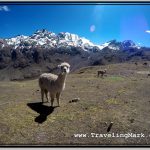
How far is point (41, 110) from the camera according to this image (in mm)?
12672

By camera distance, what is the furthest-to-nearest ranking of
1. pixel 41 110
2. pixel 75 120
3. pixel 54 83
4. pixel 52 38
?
pixel 52 38 → pixel 54 83 → pixel 41 110 → pixel 75 120

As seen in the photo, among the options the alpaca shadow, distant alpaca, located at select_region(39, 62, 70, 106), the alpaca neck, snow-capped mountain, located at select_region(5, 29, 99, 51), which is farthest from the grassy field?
snow-capped mountain, located at select_region(5, 29, 99, 51)

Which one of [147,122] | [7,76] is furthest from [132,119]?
[7,76]

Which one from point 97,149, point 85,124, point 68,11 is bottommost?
point 97,149

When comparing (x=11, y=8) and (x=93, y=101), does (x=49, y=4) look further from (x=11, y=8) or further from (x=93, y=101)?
(x=93, y=101)

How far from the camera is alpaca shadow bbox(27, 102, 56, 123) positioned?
11688 millimetres

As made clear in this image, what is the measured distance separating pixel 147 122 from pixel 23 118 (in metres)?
4.54

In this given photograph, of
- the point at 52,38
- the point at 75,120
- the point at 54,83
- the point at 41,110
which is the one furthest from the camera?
the point at 52,38

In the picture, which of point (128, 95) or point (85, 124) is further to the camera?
point (128, 95)

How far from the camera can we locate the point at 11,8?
445 inches

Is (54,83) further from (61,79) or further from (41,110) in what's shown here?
(41,110)

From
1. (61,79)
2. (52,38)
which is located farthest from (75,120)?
(52,38)

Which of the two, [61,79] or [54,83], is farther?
[54,83]

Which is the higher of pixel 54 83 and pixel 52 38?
pixel 52 38
